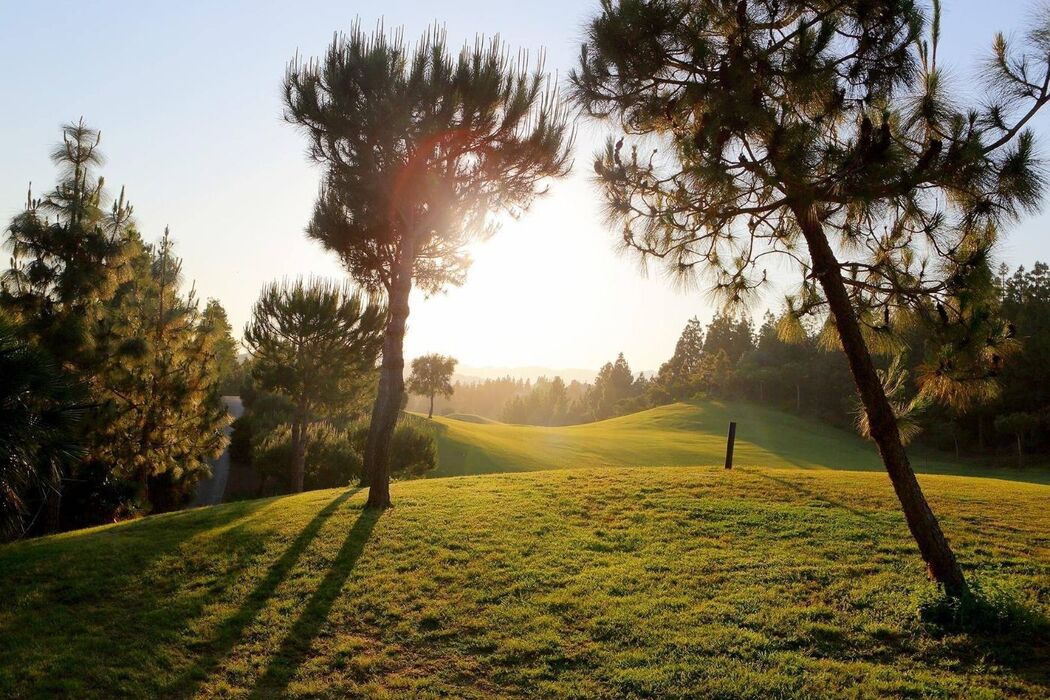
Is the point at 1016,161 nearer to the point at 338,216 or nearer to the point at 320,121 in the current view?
the point at 320,121

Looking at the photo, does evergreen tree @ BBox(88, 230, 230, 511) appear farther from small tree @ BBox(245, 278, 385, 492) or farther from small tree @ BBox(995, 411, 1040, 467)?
small tree @ BBox(995, 411, 1040, 467)

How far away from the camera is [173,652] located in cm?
664

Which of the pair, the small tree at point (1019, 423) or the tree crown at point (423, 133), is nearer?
the tree crown at point (423, 133)

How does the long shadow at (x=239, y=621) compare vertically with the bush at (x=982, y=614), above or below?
below

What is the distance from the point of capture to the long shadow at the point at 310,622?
6.02 m

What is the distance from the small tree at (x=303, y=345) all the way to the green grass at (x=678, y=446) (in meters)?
10.9

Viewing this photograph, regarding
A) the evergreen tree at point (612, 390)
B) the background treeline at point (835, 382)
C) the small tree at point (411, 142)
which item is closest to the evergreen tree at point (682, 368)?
the background treeline at point (835, 382)

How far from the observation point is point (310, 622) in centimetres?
739

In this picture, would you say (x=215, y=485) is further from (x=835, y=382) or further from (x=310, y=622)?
(x=835, y=382)

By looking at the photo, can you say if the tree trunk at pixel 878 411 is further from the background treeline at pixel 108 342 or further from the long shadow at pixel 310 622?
the background treeline at pixel 108 342

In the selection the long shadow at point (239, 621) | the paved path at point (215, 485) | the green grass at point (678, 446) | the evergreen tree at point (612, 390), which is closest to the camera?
the long shadow at point (239, 621)

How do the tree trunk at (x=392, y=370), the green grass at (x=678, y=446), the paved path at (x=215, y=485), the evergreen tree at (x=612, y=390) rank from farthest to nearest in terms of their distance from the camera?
the evergreen tree at (x=612, y=390), the green grass at (x=678, y=446), the paved path at (x=215, y=485), the tree trunk at (x=392, y=370)

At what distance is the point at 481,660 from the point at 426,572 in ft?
8.78

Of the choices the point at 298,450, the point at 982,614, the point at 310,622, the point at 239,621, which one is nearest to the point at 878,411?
the point at 982,614
